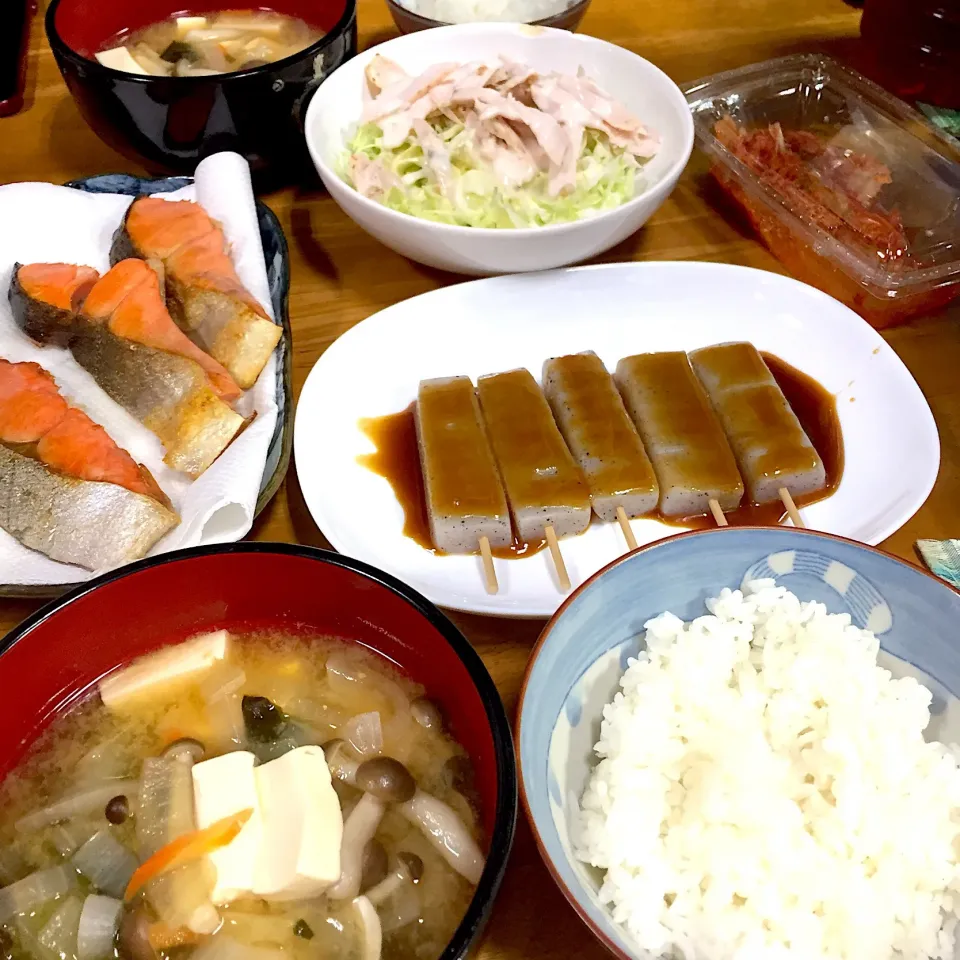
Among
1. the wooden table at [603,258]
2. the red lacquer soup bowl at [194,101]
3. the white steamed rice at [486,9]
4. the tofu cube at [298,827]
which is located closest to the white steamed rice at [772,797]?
the wooden table at [603,258]

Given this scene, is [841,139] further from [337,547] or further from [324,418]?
[337,547]

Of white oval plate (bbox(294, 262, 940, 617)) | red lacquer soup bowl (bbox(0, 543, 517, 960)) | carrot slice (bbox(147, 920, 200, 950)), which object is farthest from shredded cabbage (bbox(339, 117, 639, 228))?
carrot slice (bbox(147, 920, 200, 950))

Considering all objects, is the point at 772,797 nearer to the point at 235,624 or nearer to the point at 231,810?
the point at 231,810

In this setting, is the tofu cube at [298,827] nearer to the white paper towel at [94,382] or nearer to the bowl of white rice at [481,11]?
the white paper towel at [94,382]

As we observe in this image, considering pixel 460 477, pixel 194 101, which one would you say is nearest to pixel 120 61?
pixel 194 101

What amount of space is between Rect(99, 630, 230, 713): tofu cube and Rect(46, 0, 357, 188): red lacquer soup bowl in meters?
1.44

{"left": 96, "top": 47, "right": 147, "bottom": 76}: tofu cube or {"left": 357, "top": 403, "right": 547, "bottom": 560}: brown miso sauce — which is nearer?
{"left": 357, "top": 403, "right": 547, "bottom": 560}: brown miso sauce

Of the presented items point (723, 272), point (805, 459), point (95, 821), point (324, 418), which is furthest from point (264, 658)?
point (723, 272)

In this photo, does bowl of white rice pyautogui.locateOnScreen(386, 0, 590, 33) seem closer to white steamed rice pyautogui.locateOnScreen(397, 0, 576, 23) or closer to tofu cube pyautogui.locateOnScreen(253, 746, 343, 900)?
white steamed rice pyautogui.locateOnScreen(397, 0, 576, 23)

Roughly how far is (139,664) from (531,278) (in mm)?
1299

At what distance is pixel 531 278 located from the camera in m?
2.07

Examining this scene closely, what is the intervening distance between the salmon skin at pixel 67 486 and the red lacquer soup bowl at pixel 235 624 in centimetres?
32

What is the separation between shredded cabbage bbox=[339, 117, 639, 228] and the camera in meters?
2.11

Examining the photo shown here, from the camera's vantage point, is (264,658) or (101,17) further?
(101,17)
